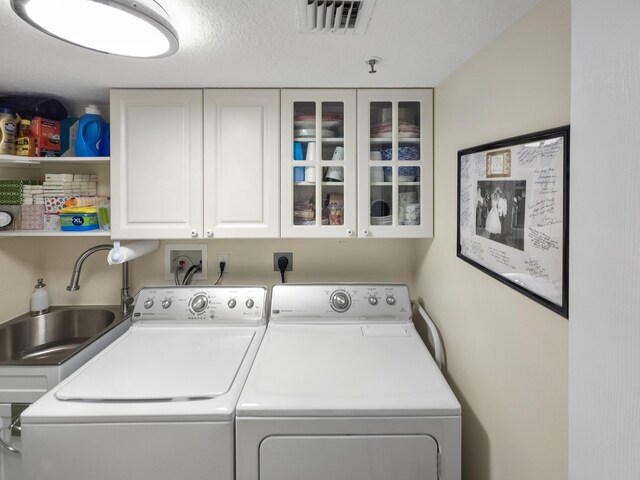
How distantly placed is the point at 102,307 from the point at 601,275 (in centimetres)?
241

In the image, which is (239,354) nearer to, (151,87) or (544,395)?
(544,395)

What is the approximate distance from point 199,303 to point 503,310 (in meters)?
1.45

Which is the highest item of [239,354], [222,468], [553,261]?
[553,261]

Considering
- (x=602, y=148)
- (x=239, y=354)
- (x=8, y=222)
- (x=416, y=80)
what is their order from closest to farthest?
(x=602, y=148) < (x=239, y=354) < (x=416, y=80) < (x=8, y=222)

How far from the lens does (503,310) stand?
1174 millimetres

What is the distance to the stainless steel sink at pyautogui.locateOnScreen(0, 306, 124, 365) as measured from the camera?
6.24 ft

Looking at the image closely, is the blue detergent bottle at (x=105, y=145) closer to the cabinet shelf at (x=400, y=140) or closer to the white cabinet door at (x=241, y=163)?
the white cabinet door at (x=241, y=163)

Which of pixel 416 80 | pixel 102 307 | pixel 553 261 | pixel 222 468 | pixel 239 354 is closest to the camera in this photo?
pixel 553 261

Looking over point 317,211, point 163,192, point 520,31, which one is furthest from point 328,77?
point 163,192

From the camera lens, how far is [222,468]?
1.21m

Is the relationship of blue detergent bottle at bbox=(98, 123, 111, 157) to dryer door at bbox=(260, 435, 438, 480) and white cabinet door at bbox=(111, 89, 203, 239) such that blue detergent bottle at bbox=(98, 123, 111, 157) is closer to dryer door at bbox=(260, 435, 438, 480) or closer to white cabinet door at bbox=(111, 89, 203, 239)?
white cabinet door at bbox=(111, 89, 203, 239)

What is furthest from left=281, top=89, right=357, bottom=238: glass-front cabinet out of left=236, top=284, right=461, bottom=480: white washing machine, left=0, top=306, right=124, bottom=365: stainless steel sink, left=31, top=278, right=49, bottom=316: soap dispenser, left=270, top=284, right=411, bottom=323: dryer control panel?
left=31, top=278, right=49, bottom=316: soap dispenser

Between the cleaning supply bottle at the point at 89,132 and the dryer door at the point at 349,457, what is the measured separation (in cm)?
170

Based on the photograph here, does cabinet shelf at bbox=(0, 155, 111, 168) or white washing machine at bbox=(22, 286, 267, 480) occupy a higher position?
cabinet shelf at bbox=(0, 155, 111, 168)
